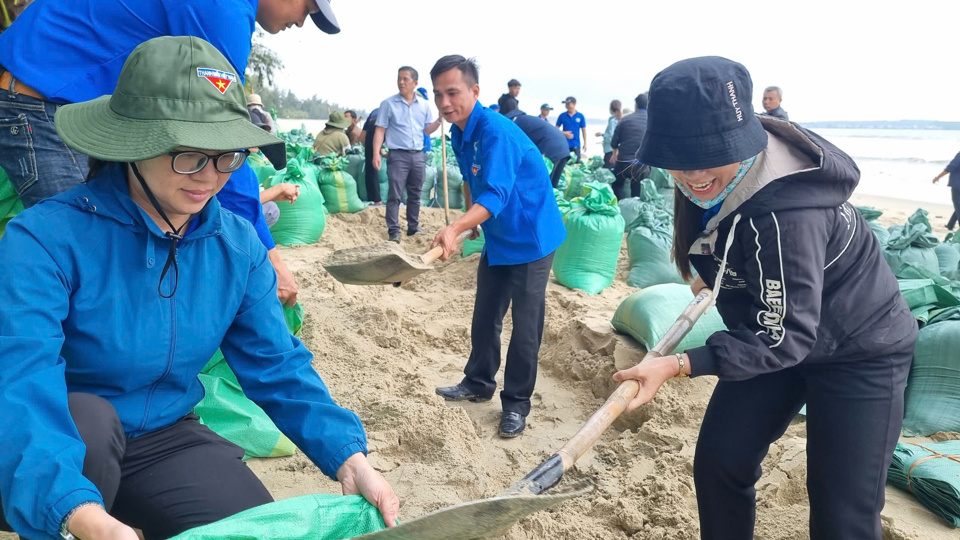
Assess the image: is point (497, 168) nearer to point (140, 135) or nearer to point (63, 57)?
point (63, 57)

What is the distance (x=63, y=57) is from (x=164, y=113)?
82cm

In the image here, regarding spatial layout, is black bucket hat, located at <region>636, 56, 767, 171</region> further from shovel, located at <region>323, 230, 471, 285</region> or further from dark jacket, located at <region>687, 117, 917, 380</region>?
shovel, located at <region>323, 230, 471, 285</region>

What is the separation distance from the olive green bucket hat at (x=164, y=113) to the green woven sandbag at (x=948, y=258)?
14.7ft

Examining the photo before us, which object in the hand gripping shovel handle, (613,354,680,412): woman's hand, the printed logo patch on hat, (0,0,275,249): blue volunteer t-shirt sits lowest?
the hand gripping shovel handle

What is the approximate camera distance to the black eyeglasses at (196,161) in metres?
1.29

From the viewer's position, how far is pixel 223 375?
2.49 meters

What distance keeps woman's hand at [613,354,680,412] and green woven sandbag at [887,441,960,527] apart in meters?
1.09

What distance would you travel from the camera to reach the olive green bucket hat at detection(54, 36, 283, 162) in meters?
1.25

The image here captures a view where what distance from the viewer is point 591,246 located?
15.6 feet

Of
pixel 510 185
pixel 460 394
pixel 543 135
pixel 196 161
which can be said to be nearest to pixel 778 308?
pixel 196 161

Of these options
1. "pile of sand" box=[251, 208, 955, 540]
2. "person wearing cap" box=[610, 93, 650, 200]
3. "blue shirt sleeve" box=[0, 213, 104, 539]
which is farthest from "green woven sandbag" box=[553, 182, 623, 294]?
"blue shirt sleeve" box=[0, 213, 104, 539]

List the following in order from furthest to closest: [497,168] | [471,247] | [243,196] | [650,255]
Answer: [471,247]
[650,255]
[497,168]
[243,196]

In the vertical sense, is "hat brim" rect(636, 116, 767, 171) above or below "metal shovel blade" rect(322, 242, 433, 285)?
above

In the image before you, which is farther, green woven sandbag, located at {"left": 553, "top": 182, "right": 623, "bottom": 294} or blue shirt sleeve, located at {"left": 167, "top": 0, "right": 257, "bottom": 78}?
green woven sandbag, located at {"left": 553, "top": 182, "right": 623, "bottom": 294}
